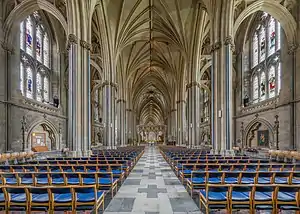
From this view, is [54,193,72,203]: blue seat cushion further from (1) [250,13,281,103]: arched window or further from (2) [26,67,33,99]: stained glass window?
(1) [250,13,281,103]: arched window

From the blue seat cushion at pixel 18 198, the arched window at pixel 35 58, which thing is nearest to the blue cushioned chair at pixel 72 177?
the blue seat cushion at pixel 18 198

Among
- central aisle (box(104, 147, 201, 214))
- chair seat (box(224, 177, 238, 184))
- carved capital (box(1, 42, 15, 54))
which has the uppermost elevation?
carved capital (box(1, 42, 15, 54))

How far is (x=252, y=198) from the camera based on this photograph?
14.5 feet

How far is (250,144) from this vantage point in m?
28.1

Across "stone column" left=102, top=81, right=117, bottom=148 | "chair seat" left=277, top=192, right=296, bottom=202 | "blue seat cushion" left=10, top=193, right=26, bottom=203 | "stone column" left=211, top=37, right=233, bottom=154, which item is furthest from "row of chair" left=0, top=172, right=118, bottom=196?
"stone column" left=102, top=81, right=117, bottom=148

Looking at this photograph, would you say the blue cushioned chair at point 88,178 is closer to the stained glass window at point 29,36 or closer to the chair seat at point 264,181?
the chair seat at point 264,181

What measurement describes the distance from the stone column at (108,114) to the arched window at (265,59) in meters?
17.2

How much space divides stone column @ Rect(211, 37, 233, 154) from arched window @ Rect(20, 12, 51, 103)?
1745 centimetres

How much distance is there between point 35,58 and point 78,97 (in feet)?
35.8

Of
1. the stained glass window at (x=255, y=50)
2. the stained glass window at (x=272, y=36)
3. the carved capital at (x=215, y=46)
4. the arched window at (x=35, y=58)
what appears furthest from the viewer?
the stained glass window at (x=255, y=50)

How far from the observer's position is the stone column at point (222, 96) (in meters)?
17.6

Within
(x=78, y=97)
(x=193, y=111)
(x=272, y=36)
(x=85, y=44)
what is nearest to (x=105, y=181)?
(x=78, y=97)

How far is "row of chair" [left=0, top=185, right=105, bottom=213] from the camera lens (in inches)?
168

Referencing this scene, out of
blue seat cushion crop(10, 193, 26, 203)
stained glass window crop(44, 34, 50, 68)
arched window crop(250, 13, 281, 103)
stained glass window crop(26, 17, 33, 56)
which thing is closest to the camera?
blue seat cushion crop(10, 193, 26, 203)
